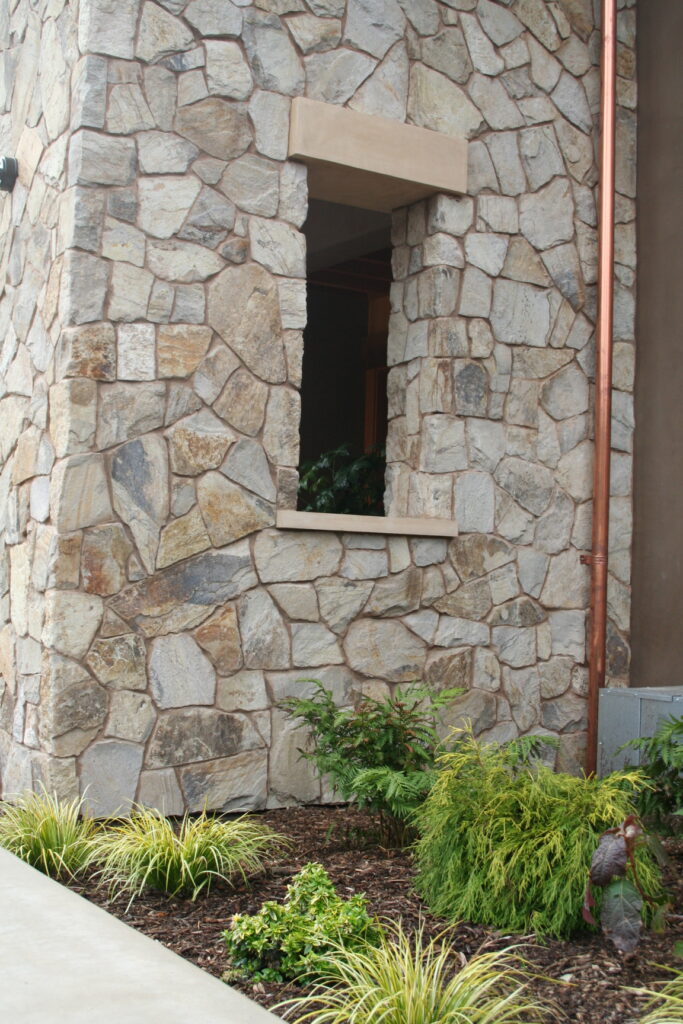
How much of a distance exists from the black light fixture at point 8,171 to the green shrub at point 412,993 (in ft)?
15.1

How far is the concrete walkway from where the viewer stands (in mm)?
2719

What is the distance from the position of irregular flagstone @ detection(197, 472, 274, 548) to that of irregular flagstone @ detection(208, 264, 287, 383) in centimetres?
60

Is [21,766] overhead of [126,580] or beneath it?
beneath

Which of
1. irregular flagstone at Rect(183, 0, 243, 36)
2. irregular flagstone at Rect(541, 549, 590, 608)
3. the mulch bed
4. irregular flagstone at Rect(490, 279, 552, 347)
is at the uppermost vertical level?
irregular flagstone at Rect(183, 0, 243, 36)

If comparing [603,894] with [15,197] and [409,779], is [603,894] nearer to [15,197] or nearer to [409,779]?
[409,779]

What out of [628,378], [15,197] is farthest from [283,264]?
[628,378]

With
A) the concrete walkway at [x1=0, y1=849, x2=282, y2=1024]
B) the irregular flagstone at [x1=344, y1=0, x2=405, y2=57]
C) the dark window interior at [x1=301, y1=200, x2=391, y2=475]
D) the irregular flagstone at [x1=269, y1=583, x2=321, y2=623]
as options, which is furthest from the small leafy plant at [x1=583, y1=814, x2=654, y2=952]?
the dark window interior at [x1=301, y1=200, x2=391, y2=475]

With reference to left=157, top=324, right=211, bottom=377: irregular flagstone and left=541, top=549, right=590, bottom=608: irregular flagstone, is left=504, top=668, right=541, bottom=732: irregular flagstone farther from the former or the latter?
left=157, top=324, right=211, bottom=377: irregular flagstone

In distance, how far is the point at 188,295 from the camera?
546 cm

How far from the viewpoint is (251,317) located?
562 cm

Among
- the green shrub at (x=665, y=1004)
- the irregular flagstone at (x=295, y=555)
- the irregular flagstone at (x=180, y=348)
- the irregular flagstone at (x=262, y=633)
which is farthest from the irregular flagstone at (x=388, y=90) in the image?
the green shrub at (x=665, y=1004)

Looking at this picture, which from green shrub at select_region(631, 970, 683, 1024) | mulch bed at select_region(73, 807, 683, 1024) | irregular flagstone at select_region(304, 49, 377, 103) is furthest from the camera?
irregular flagstone at select_region(304, 49, 377, 103)

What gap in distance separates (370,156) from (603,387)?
186cm

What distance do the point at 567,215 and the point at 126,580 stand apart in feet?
11.2
